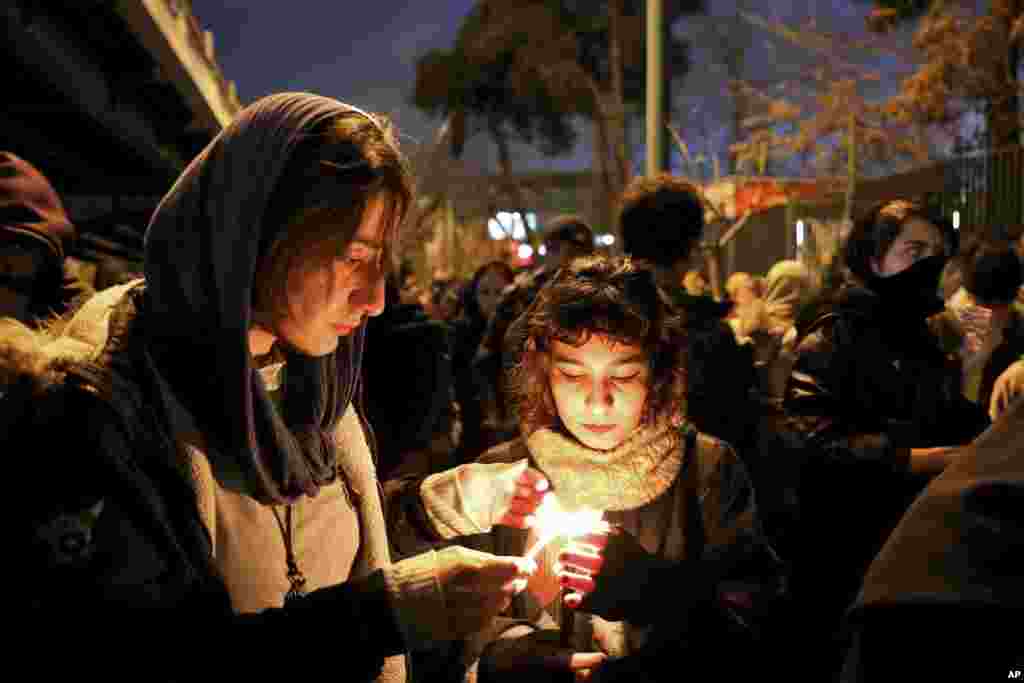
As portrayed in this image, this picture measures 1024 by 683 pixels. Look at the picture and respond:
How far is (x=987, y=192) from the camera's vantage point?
1272cm

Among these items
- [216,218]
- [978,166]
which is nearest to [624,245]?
[216,218]

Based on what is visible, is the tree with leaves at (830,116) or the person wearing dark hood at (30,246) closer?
the person wearing dark hood at (30,246)

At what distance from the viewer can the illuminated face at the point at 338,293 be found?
1.73 meters

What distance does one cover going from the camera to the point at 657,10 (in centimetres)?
834

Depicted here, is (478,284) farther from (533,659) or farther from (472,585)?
(472,585)

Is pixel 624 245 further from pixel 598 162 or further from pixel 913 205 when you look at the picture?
pixel 598 162

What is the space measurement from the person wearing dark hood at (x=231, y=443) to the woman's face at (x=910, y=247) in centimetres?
251

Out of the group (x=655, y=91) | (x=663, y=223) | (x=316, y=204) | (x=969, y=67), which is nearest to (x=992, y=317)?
(x=663, y=223)

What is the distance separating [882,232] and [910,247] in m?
0.12

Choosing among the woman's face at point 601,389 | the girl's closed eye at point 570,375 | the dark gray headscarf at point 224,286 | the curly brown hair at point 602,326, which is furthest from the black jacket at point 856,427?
the dark gray headscarf at point 224,286

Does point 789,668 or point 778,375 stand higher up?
point 778,375

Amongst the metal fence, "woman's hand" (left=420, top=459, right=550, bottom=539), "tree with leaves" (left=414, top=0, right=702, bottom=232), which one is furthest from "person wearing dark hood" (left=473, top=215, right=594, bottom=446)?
"tree with leaves" (left=414, top=0, right=702, bottom=232)

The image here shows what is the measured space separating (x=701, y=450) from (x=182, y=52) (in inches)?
524

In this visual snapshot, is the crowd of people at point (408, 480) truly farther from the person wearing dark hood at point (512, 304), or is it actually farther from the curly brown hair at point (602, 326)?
the person wearing dark hood at point (512, 304)
